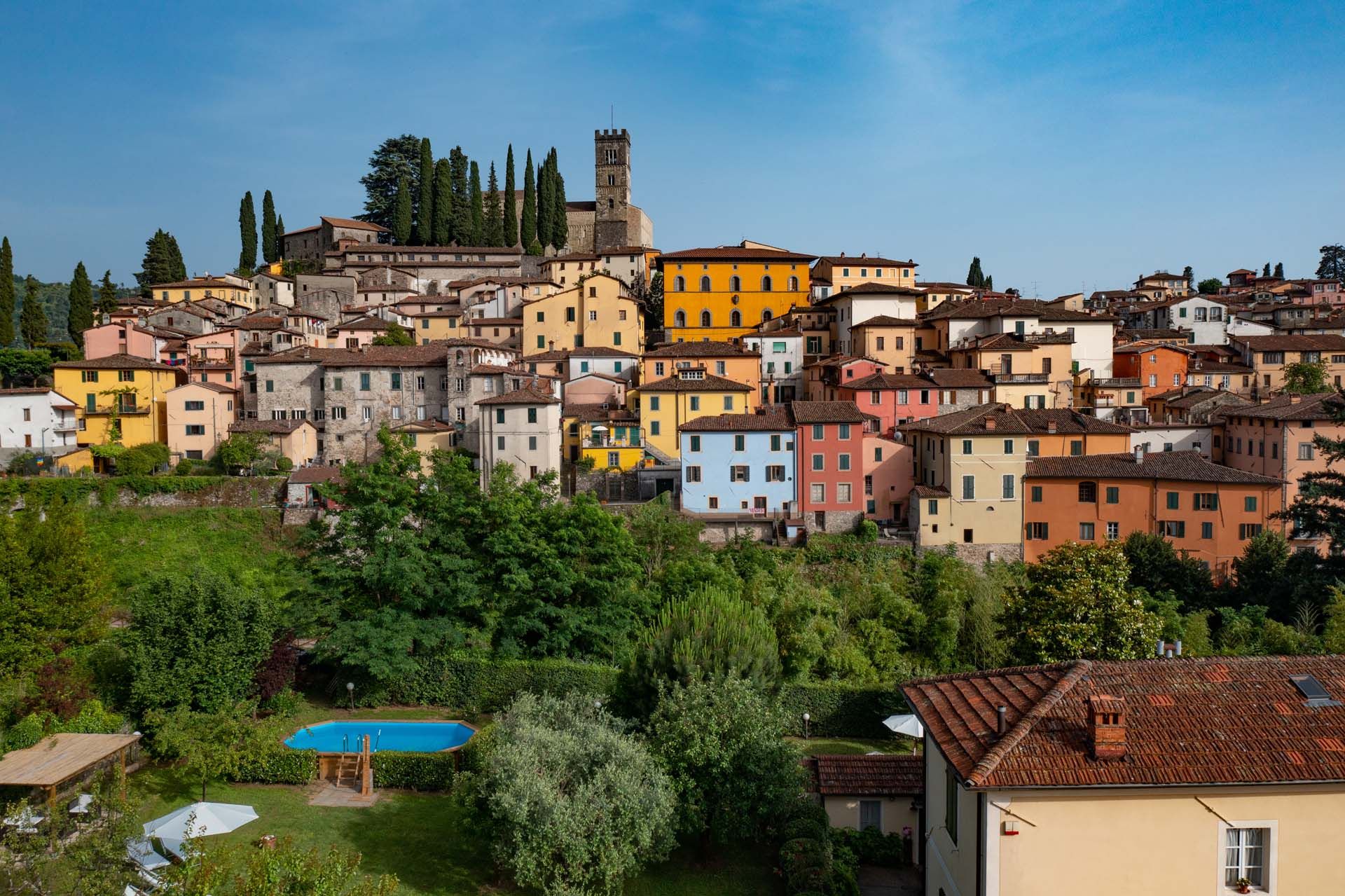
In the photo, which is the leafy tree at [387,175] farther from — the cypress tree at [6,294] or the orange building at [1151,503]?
the orange building at [1151,503]

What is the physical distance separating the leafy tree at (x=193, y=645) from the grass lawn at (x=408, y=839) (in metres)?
2.05

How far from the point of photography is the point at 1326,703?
12031mm

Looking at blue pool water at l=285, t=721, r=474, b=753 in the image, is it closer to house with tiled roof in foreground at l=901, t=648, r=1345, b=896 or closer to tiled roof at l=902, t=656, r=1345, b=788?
tiled roof at l=902, t=656, r=1345, b=788

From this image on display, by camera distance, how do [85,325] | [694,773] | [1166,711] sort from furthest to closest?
[85,325] → [694,773] → [1166,711]

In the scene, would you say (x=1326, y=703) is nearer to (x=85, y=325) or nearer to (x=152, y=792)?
(x=152, y=792)

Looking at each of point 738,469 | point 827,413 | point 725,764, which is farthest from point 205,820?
point 827,413

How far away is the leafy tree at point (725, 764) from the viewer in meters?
17.6

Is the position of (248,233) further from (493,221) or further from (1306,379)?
(1306,379)

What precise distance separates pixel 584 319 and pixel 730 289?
42.6 ft

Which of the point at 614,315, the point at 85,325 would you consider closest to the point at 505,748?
the point at 614,315

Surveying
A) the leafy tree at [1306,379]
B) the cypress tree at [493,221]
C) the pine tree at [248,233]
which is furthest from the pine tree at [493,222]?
the leafy tree at [1306,379]

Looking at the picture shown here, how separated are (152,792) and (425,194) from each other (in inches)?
2865

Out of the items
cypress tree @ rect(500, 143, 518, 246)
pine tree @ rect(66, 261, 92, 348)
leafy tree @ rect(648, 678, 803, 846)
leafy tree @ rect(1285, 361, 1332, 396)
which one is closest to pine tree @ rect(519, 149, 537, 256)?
cypress tree @ rect(500, 143, 518, 246)

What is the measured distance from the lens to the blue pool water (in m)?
24.8
